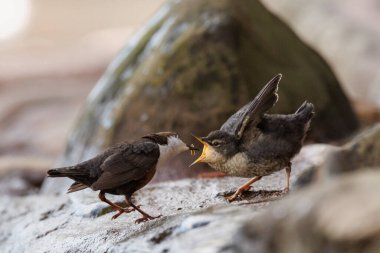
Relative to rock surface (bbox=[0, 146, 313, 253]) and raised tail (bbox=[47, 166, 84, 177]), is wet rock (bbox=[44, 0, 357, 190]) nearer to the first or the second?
rock surface (bbox=[0, 146, 313, 253])

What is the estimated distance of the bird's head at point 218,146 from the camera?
4.20 meters

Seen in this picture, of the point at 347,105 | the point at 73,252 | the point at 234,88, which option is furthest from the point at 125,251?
the point at 347,105

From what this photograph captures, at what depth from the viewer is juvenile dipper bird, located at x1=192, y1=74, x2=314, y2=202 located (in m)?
4.20

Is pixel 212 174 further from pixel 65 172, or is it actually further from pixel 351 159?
pixel 351 159

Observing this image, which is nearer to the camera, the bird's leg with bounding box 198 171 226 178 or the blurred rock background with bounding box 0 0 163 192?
the bird's leg with bounding box 198 171 226 178

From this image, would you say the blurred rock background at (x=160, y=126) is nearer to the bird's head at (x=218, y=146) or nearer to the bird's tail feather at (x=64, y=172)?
the bird's head at (x=218, y=146)

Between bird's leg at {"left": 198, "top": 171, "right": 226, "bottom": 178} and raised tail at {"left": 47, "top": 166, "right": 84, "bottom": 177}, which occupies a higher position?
raised tail at {"left": 47, "top": 166, "right": 84, "bottom": 177}

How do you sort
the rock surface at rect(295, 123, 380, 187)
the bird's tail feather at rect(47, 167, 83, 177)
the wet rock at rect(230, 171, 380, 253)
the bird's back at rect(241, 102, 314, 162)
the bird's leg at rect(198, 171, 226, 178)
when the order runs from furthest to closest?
the bird's leg at rect(198, 171, 226, 178) < the bird's back at rect(241, 102, 314, 162) < the bird's tail feather at rect(47, 167, 83, 177) < the rock surface at rect(295, 123, 380, 187) < the wet rock at rect(230, 171, 380, 253)

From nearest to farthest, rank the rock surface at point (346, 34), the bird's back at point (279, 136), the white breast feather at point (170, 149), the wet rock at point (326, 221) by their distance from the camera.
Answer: the wet rock at point (326, 221), the bird's back at point (279, 136), the white breast feather at point (170, 149), the rock surface at point (346, 34)

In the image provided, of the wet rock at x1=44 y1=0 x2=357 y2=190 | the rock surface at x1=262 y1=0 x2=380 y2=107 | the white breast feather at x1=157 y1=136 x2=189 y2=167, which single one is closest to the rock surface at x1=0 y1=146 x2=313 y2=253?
the white breast feather at x1=157 y1=136 x2=189 y2=167

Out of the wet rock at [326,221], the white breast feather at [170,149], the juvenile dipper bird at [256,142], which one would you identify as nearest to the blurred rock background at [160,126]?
the wet rock at [326,221]

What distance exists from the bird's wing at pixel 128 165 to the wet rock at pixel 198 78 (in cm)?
223

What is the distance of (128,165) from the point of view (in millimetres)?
4305

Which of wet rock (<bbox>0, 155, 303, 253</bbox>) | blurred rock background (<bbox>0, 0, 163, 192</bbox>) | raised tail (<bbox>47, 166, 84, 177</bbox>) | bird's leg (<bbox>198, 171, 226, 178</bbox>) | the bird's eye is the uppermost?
blurred rock background (<bbox>0, 0, 163, 192</bbox>)
